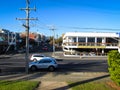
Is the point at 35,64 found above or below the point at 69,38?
below

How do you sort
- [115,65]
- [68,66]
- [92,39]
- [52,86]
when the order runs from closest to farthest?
[115,65] → [52,86] → [68,66] → [92,39]

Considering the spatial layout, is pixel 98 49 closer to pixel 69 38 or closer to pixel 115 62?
pixel 69 38

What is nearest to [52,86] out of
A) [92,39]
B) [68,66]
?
[68,66]

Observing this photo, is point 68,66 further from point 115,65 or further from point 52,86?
point 115,65

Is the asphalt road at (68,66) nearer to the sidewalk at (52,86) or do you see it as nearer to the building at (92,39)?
the sidewalk at (52,86)

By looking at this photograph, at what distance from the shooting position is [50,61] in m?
33.3

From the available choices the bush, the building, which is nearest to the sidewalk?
the bush

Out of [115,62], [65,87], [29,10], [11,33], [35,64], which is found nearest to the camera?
[115,62]

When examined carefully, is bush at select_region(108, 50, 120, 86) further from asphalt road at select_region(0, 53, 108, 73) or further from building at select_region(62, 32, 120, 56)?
building at select_region(62, 32, 120, 56)

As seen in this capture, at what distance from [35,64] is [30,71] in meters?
1.15

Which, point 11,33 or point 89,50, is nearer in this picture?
point 89,50

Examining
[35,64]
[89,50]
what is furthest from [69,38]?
[35,64]

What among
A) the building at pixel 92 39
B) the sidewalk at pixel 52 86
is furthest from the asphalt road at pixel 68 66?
the building at pixel 92 39

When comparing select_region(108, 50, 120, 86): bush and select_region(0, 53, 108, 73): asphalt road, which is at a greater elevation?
select_region(108, 50, 120, 86): bush
